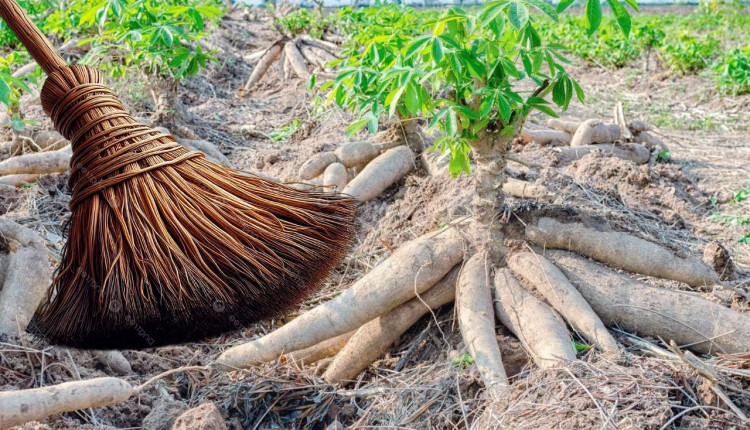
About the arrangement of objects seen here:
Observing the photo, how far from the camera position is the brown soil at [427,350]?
6.08ft

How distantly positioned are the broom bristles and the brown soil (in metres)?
0.34

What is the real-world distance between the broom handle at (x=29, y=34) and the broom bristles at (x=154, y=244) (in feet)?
0.20

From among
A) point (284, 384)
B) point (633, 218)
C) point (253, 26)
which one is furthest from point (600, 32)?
point (284, 384)

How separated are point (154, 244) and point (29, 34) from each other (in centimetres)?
74

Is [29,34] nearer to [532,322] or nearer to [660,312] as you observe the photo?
[532,322]

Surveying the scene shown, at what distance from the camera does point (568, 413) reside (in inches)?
69.7

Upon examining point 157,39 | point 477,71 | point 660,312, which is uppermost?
point 157,39

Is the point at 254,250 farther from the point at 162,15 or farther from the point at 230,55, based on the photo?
the point at 230,55

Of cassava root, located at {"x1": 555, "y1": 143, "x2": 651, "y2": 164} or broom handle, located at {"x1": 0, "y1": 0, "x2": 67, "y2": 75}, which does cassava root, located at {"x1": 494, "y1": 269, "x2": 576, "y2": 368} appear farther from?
cassava root, located at {"x1": 555, "y1": 143, "x2": 651, "y2": 164}

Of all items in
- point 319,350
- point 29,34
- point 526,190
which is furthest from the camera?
point 526,190

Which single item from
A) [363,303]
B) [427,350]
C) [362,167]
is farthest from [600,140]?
[363,303]

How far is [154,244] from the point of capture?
6.36 feet

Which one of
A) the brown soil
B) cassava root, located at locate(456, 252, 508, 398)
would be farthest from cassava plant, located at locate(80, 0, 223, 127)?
cassava root, located at locate(456, 252, 508, 398)

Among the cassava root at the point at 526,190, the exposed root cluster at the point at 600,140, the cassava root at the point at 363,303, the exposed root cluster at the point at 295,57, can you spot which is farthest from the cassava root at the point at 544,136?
the exposed root cluster at the point at 295,57
